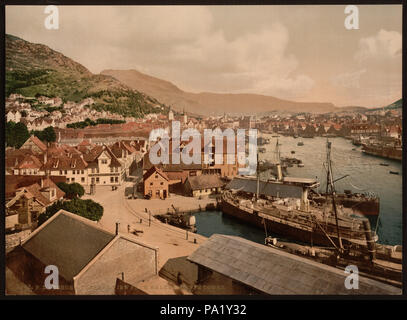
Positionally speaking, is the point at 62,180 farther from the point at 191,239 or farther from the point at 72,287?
the point at 191,239

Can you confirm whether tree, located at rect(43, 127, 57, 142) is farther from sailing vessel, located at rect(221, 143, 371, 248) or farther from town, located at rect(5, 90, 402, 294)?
sailing vessel, located at rect(221, 143, 371, 248)

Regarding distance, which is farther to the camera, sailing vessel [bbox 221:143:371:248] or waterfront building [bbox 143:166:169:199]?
waterfront building [bbox 143:166:169:199]

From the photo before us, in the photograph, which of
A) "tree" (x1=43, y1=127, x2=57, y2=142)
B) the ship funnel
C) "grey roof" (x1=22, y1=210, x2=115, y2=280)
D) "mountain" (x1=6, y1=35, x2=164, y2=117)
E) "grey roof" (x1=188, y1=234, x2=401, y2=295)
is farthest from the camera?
the ship funnel

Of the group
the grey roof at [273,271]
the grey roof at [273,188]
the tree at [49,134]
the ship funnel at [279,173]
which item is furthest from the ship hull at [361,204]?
the tree at [49,134]

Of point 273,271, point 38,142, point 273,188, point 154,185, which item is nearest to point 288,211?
point 273,188

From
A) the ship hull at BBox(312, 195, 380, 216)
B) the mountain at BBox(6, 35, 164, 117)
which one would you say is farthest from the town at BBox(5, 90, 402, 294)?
the ship hull at BBox(312, 195, 380, 216)
